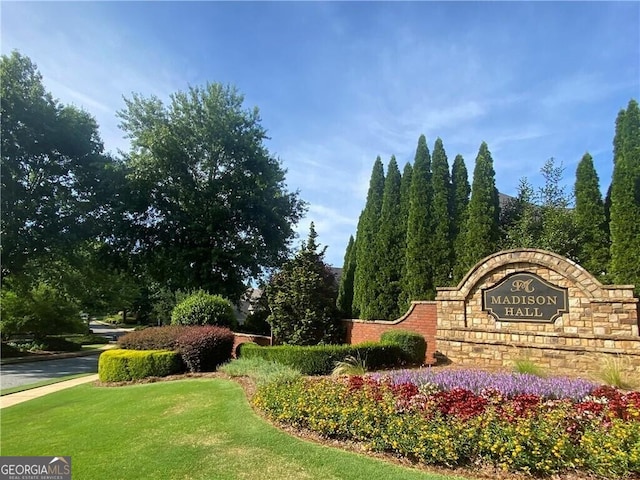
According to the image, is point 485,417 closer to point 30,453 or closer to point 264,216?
point 30,453

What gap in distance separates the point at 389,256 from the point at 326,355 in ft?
25.0

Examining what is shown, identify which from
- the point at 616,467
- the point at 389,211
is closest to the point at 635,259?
the point at 389,211

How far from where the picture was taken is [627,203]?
1149 centimetres

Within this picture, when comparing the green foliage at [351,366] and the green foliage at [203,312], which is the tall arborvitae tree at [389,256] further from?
the green foliage at [351,366]

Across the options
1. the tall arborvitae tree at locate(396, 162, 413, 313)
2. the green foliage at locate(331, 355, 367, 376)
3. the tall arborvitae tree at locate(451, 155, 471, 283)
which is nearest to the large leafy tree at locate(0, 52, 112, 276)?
the tall arborvitae tree at locate(396, 162, 413, 313)

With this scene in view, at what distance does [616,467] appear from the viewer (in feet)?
12.0

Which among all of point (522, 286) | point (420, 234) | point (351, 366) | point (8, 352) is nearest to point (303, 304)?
point (351, 366)

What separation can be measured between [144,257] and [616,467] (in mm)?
22804

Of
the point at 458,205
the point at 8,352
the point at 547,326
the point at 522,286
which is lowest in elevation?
the point at 8,352

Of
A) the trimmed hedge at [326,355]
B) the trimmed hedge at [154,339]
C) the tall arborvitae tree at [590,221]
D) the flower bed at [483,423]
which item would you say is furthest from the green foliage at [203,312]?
the tall arborvitae tree at [590,221]

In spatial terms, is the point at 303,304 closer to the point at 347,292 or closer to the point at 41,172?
the point at 347,292

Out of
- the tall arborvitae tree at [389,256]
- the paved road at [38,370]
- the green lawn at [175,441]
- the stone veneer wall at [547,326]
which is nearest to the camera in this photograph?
the green lawn at [175,441]

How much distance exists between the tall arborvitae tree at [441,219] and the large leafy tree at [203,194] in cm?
1077

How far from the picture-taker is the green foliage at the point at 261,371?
24.6 feet
